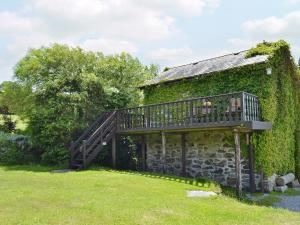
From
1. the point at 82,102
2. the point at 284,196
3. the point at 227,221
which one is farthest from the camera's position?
the point at 82,102

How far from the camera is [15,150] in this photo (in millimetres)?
17594

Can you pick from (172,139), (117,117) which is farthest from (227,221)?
(117,117)

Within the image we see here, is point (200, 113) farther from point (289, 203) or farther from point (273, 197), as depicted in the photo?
point (289, 203)

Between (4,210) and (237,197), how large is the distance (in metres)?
7.54

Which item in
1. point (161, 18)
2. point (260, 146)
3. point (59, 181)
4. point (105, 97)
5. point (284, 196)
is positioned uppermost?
point (161, 18)

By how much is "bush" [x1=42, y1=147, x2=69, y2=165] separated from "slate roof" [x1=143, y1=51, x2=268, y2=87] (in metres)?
5.44

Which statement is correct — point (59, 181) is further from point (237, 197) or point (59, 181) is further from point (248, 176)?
point (248, 176)

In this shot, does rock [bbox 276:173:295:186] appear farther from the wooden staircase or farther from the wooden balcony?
the wooden staircase

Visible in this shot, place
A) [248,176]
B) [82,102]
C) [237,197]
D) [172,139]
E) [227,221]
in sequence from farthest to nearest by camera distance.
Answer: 1. [82,102]
2. [172,139]
3. [248,176]
4. [237,197]
5. [227,221]

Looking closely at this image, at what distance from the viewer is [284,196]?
491 inches

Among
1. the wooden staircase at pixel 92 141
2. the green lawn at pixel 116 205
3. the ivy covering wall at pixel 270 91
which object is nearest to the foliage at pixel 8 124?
the wooden staircase at pixel 92 141

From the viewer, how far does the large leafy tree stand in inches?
664

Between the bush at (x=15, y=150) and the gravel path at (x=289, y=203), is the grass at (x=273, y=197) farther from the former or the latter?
the bush at (x=15, y=150)

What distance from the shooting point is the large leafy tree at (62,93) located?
55.3 feet
